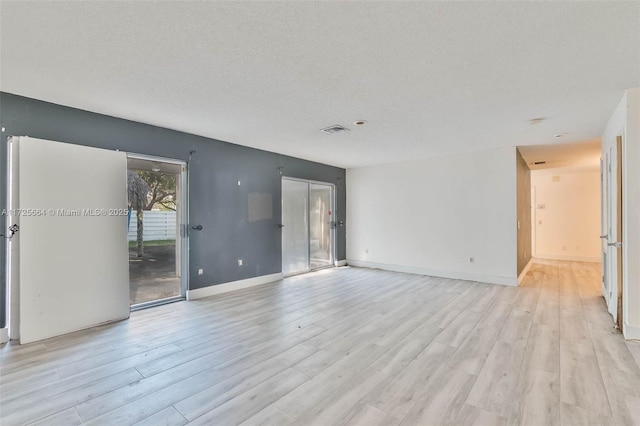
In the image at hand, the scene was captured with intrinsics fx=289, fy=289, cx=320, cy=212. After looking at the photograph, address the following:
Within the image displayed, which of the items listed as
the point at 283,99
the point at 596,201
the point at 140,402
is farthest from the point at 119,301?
the point at 596,201

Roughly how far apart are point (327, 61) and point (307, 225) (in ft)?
15.1

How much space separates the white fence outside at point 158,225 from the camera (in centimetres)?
444

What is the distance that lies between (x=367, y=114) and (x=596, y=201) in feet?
27.0

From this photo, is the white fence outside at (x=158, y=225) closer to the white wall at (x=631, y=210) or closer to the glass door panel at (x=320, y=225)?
the glass door panel at (x=320, y=225)

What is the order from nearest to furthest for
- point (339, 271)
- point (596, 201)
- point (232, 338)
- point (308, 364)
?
point (308, 364) < point (232, 338) < point (339, 271) < point (596, 201)

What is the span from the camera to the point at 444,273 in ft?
19.8

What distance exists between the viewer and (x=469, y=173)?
18.9 feet

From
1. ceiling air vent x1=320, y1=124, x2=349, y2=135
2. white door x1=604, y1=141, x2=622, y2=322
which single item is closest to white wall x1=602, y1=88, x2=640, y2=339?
white door x1=604, y1=141, x2=622, y2=322

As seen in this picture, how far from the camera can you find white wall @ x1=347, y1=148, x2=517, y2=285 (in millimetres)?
5383

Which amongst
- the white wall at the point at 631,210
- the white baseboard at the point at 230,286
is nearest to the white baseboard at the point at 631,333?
the white wall at the point at 631,210

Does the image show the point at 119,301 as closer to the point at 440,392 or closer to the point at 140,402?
the point at 140,402

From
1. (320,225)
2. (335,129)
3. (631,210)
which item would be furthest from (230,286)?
(631,210)

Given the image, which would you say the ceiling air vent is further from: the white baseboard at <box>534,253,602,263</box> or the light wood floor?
the white baseboard at <box>534,253,602,263</box>

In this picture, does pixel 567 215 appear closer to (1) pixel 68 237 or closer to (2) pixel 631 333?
(2) pixel 631 333
